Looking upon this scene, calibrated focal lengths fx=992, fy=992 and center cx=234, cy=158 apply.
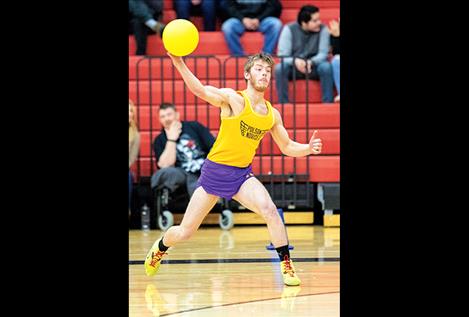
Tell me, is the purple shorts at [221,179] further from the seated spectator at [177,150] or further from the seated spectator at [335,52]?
the seated spectator at [335,52]

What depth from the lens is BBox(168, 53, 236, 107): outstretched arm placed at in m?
6.04

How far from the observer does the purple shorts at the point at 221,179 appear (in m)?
6.79

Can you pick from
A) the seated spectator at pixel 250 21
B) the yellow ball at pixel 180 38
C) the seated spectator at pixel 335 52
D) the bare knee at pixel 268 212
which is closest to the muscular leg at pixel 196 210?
the bare knee at pixel 268 212

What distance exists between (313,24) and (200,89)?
599 cm

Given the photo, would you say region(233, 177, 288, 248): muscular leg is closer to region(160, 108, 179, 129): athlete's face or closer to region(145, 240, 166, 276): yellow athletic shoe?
region(145, 240, 166, 276): yellow athletic shoe

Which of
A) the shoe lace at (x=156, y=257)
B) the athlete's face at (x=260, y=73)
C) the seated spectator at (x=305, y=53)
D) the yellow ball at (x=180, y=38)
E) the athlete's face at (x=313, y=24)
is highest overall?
the athlete's face at (x=313, y=24)

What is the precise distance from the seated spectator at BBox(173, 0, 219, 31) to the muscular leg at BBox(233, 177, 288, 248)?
6214mm

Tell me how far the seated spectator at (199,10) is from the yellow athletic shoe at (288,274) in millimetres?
6510
